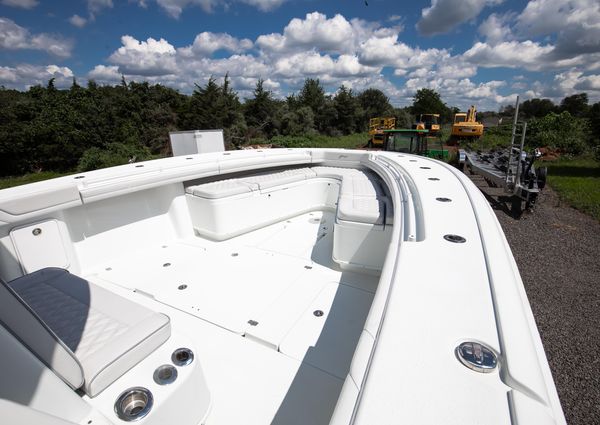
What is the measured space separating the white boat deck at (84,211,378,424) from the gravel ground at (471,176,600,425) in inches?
51.3

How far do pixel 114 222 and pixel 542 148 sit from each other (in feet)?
40.7

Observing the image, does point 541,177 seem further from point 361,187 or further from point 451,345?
point 451,345

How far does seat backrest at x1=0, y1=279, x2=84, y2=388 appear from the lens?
64cm

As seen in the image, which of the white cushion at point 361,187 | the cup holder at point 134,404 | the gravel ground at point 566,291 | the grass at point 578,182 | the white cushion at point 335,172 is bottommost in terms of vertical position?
the gravel ground at point 566,291

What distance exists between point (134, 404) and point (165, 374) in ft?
0.33

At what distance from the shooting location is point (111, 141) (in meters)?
17.8

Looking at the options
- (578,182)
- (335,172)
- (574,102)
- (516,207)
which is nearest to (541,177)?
(516,207)

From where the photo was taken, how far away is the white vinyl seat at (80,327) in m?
0.66

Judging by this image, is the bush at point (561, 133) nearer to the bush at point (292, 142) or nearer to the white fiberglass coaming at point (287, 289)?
the bush at point (292, 142)

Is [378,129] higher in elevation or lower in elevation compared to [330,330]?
higher

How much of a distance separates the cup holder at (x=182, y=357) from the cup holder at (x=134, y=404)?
106 millimetres

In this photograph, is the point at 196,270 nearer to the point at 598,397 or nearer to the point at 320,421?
the point at 320,421

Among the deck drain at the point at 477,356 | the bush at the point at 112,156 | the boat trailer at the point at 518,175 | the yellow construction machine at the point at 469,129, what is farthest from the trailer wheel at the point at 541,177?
the bush at the point at 112,156

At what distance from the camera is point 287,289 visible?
1714 millimetres
